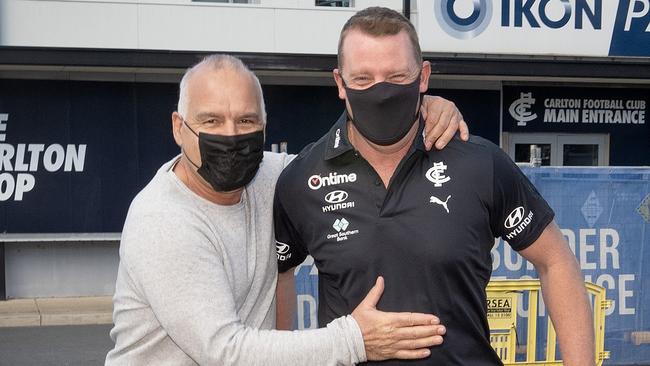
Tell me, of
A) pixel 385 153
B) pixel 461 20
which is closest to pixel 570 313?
pixel 385 153

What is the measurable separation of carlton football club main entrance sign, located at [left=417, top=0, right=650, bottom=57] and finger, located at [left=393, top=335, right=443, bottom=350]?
10.7 meters

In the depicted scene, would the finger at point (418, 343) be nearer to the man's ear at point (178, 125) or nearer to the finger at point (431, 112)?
the finger at point (431, 112)

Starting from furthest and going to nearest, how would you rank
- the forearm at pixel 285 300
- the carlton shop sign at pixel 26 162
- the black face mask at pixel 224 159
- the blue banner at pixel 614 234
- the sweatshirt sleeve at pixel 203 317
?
the carlton shop sign at pixel 26 162
the blue banner at pixel 614 234
the forearm at pixel 285 300
the black face mask at pixel 224 159
the sweatshirt sleeve at pixel 203 317

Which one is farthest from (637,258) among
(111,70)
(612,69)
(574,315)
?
(111,70)

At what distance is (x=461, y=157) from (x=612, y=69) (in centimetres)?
1168

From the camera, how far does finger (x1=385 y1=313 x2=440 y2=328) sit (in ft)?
8.34

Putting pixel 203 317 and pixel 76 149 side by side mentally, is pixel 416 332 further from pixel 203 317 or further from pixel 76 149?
pixel 76 149

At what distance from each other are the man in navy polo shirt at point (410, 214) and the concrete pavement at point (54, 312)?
9195 mm

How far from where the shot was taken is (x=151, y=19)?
12.5 m

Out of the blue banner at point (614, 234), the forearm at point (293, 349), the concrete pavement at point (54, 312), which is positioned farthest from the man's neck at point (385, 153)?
the concrete pavement at point (54, 312)

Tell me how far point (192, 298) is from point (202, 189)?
41 centimetres

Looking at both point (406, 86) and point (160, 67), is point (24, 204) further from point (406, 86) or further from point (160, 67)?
point (406, 86)

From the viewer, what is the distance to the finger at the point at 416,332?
2549mm

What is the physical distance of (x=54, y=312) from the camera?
1173 centimetres
